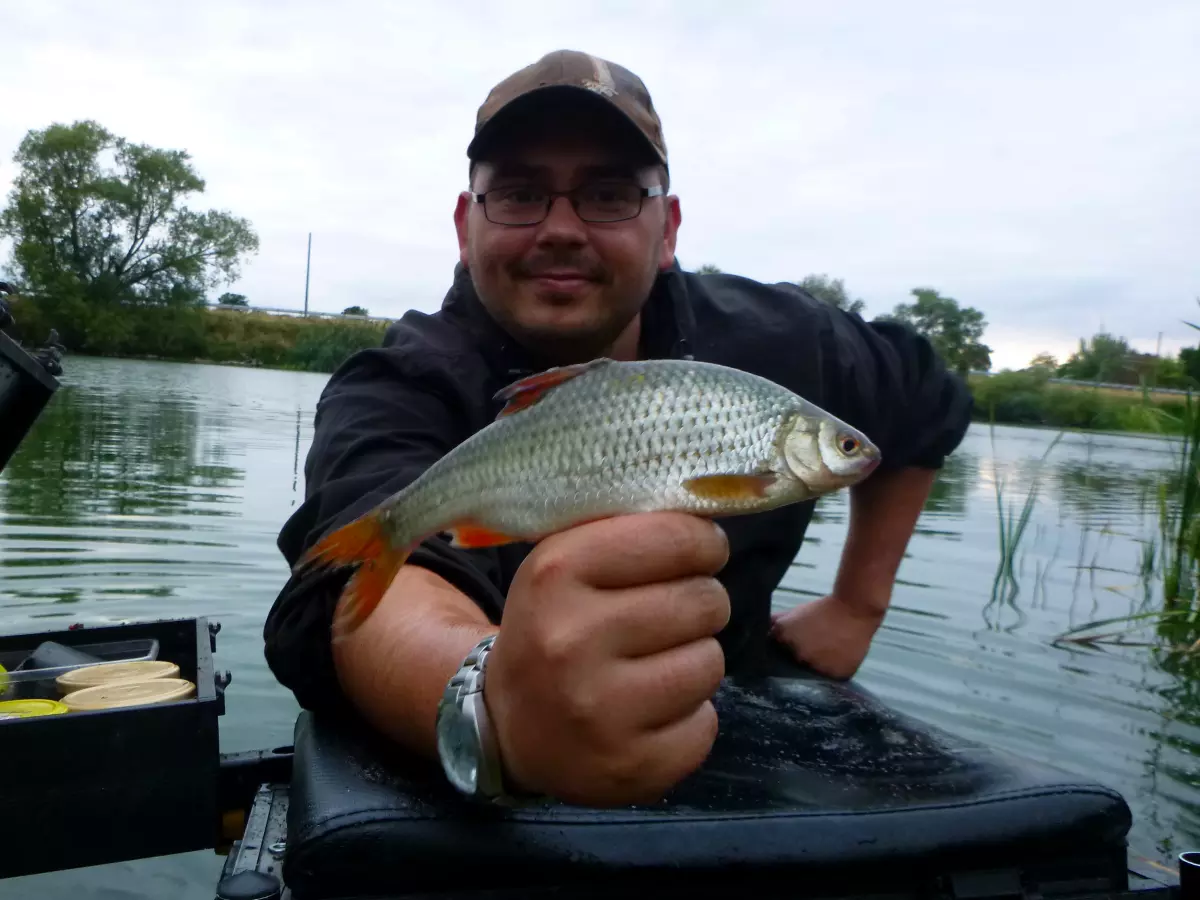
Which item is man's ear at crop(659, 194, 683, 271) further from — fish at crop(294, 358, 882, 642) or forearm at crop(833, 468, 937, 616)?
fish at crop(294, 358, 882, 642)

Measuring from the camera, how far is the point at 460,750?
1421 mm

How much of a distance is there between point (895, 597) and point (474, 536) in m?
6.50

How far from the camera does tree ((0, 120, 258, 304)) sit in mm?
49500

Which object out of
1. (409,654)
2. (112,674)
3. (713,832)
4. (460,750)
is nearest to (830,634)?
(713,832)

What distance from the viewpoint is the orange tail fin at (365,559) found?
166cm

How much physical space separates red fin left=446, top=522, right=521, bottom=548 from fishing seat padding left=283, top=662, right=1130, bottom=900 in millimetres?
401

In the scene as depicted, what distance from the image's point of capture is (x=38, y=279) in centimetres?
5056

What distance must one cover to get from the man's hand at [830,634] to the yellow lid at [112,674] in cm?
198

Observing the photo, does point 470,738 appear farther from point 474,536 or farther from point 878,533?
point 878,533

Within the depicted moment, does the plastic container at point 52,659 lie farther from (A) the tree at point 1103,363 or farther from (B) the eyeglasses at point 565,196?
(A) the tree at point 1103,363

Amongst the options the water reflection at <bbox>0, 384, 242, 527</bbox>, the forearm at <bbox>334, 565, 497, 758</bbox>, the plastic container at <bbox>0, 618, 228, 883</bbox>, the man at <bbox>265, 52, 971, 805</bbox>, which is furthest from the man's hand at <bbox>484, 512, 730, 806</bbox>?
the water reflection at <bbox>0, 384, 242, 527</bbox>

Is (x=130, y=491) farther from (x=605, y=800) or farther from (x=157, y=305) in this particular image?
(x=157, y=305)

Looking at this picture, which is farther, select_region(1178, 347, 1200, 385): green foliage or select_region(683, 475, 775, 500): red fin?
select_region(1178, 347, 1200, 385): green foliage

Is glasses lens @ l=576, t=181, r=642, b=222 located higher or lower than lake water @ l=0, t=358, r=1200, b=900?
higher
